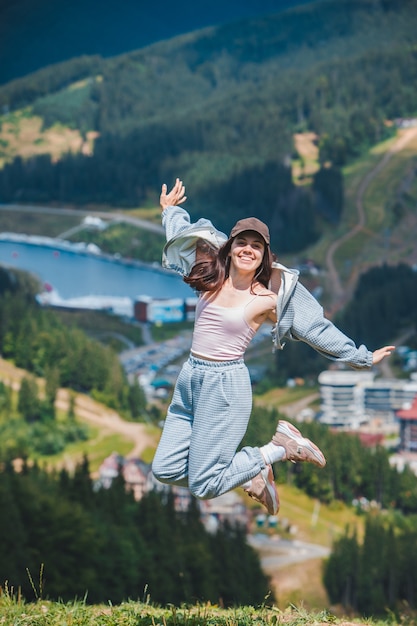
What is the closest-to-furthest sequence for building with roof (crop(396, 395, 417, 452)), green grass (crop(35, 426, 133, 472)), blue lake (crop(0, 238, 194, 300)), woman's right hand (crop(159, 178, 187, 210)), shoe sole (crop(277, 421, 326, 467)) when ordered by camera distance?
shoe sole (crop(277, 421, 326, 467)), woman's right hand (crop(159, 178, 187, 210)), green grass (crop(35, 426, 133, 472)), building with roof (crop(396, 395, 417, 452)), blue lake (crop(0, 238, 194, 300))

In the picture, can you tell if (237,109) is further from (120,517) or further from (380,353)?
(380,353)

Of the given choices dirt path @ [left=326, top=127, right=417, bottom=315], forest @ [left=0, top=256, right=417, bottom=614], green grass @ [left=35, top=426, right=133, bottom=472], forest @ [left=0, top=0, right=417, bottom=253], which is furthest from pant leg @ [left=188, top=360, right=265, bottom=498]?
forest @ [left=0, top=0, right=417, bottom=253]

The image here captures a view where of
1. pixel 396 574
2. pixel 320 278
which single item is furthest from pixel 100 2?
pixel 396 574

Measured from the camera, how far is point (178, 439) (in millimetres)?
7812

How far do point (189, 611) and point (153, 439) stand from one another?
6462cm

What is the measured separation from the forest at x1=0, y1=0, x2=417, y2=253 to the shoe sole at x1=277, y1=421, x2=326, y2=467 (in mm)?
96564

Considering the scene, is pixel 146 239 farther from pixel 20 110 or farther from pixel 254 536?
pixel 254 536

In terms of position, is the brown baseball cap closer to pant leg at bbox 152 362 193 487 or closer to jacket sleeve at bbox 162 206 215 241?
jacket sleeve at bbox 162 206 215 241

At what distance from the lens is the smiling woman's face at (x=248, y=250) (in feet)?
25.3

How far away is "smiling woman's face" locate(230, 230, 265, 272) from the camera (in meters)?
7.72

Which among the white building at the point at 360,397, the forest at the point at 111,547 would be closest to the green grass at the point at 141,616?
the forest at the point at 111,547

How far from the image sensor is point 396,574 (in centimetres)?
5334

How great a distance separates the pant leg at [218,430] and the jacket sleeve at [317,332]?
45 cm

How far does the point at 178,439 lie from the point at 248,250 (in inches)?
49.2
